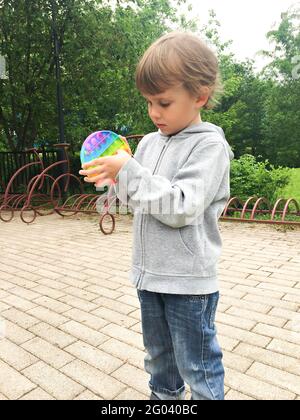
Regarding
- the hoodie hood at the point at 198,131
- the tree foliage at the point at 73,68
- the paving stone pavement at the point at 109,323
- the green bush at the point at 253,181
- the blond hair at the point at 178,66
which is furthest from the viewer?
the tree foliage at the point at 73,68

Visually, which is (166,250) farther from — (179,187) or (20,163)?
(20,163)

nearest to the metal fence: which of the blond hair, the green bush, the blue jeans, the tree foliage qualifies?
the tree foliage

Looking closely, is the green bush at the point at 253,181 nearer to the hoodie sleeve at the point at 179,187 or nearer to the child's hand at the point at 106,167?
the hoodie sleeve at the point at 179,187

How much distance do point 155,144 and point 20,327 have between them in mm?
1844

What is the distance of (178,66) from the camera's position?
121cm

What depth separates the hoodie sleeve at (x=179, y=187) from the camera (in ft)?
4.00

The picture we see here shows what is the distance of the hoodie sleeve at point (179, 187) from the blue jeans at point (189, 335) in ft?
1.04

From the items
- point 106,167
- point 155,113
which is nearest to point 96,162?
point 106,167

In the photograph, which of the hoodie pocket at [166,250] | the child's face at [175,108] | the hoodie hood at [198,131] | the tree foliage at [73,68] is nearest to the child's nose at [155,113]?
the child's face at [175,108]

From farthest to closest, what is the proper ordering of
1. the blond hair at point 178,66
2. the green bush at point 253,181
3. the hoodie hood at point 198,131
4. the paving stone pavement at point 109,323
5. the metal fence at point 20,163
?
the metal fence at point 20,163, the green bush at point 253,181, the paving stone pavement at point 109,323, the hoodie hood at point 198,131, the blond hair at point 178,66

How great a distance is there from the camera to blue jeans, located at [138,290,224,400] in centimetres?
139

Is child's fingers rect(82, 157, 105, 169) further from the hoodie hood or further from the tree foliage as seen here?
the tree foliage

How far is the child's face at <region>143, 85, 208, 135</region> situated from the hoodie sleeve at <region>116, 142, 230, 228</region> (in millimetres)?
117

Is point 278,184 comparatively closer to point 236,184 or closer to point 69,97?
point 236,184
